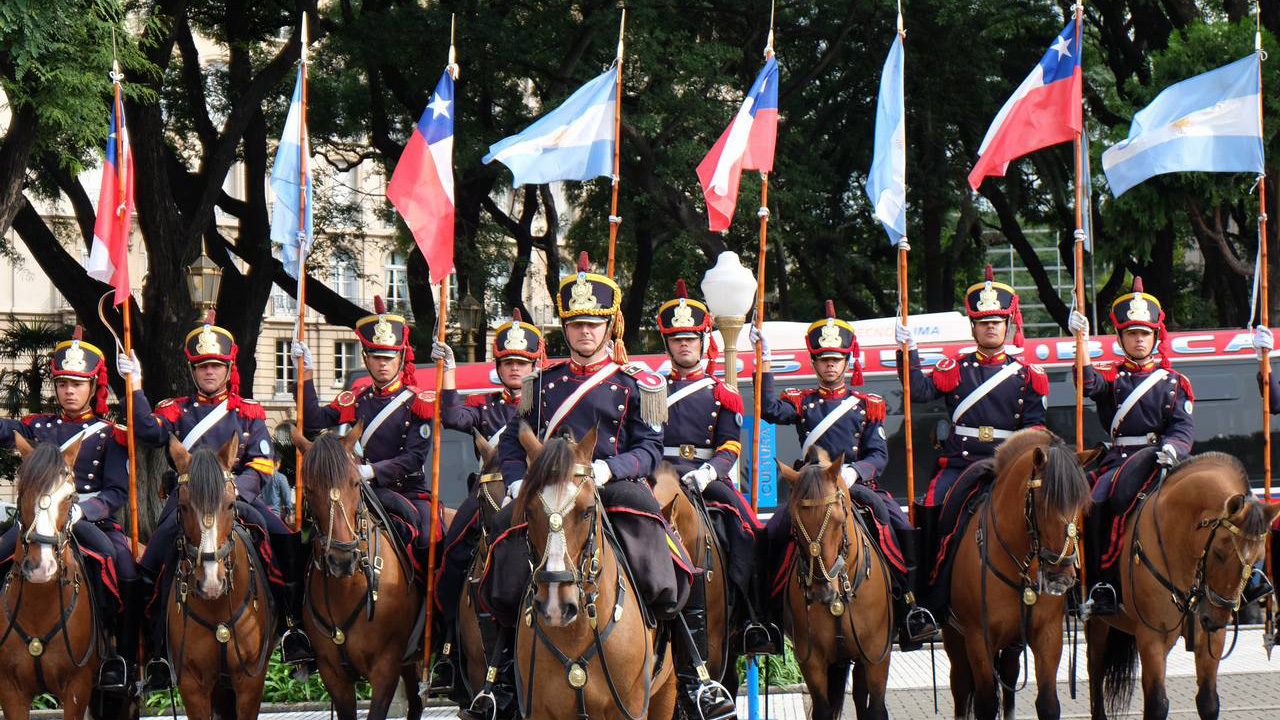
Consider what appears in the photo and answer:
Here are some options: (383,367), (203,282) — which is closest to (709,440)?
(383,367)

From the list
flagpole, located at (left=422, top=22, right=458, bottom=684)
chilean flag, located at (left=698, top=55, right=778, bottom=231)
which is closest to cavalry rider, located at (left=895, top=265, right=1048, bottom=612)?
chilean flag, located at (left=698, top=55, right=778, bottom=231)

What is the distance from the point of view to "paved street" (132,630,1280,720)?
37.9ft

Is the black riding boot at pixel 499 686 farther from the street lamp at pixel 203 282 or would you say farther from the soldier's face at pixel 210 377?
the street lamp at pixel 203 282

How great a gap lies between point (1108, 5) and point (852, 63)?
4265 mm

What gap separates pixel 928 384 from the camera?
1051 centimetres

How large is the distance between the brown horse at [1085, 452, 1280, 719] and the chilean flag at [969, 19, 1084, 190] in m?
3.15

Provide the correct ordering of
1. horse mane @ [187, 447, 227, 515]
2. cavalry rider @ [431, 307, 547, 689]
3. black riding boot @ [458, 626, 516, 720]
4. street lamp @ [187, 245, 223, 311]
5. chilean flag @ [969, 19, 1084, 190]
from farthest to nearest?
street lamp @ [187, 245, 223, 311], chilean flag @ [969, 19, 1084, 190], cavalry rider @ [431, 307, 547, 689], horse mane @ [187, 447, 227, 515], black riding boot @ [458, 626, 516, 720]

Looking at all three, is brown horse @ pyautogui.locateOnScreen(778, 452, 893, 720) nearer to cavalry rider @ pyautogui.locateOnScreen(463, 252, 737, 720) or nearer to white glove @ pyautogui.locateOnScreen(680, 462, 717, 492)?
white glove @ pyautogui.locateOnScreen(680, 462, 717, 492)

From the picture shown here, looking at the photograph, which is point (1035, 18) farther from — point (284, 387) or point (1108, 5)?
point (284, 387)

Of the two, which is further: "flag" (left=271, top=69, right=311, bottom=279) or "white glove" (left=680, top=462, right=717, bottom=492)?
"flag" (left=271, top=69, right=311, bottom=279)

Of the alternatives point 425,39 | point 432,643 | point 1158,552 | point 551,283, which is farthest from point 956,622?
point 551,283

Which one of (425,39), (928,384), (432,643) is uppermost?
(425,39)

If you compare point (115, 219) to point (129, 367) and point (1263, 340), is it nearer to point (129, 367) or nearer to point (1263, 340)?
point (129, 367)

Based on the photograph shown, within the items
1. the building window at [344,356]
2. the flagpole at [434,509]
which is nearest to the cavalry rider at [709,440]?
the flagpole at [434,509]
